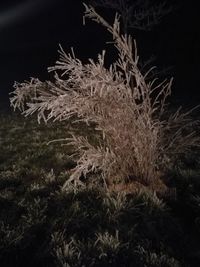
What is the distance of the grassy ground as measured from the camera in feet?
14.8

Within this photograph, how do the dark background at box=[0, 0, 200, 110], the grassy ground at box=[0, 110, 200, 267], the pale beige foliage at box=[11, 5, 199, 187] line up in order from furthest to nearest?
1. the dark background at box=[0, 0, 200, 110]
2. the pale beige foliage at box=[11, 5, 199, 187]
3. the grassy ground at box=[0, 110, 200, 267]

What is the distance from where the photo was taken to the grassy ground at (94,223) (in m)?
4.50

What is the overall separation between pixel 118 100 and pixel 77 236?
212cm

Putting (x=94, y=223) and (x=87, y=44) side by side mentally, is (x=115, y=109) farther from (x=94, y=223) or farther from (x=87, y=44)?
(x=87, y=44)

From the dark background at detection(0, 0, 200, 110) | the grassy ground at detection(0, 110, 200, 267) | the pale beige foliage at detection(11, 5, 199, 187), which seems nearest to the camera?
the grassy ground at detection(0, 110, 200, 267)

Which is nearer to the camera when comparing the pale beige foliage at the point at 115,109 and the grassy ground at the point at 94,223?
the grassy ground at the point at 94,223

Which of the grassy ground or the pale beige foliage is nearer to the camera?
the grassy ground

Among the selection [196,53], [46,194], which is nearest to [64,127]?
[46,194]

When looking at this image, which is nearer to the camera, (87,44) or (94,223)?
(94,223)

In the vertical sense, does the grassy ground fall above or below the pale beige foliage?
below

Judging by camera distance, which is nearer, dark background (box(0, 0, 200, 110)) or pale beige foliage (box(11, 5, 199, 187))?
pale beige foliage (box(11, 5, 199, 187))

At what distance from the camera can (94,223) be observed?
5.33 m

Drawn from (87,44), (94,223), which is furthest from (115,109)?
(87,44)

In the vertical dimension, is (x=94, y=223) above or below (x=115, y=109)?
below
